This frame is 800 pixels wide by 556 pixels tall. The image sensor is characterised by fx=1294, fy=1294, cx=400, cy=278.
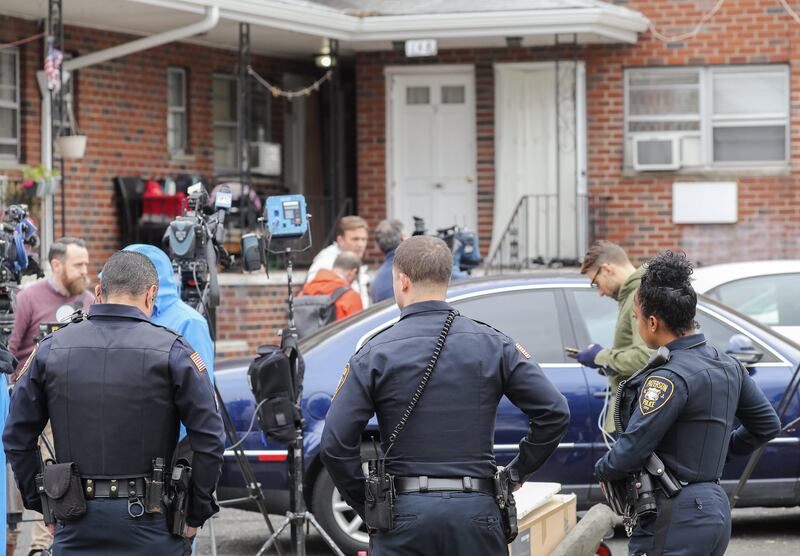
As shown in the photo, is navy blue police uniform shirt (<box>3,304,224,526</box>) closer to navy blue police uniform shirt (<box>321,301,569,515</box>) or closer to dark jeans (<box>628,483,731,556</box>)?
navy blue police uniform shirt (<box>321,301,569,515</box>)

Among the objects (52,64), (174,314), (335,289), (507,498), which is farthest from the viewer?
(52,64)

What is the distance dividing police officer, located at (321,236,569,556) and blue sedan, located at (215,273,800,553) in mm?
2850

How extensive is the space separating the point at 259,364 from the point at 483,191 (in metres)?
10.2

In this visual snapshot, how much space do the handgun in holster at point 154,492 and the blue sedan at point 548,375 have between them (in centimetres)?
268

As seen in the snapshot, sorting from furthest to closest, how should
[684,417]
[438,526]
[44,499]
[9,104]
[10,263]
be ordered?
[9,104] < [10,263] < [44,499] < [684,417] < [438,526]

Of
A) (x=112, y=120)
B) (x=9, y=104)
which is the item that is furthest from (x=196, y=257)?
(x=112, y=120)

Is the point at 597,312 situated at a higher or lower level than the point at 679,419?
higher

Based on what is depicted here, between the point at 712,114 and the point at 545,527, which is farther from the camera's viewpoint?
the point at 712,114

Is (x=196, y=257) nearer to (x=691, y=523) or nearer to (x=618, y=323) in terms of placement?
(x=618, y=323)

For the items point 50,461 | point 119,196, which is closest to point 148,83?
point 119,196

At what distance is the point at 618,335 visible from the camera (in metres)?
6.40

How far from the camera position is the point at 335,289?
363 inches

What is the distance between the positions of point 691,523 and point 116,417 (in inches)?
76.4

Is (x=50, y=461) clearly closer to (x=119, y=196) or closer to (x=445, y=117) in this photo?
(x=119, y=196)
